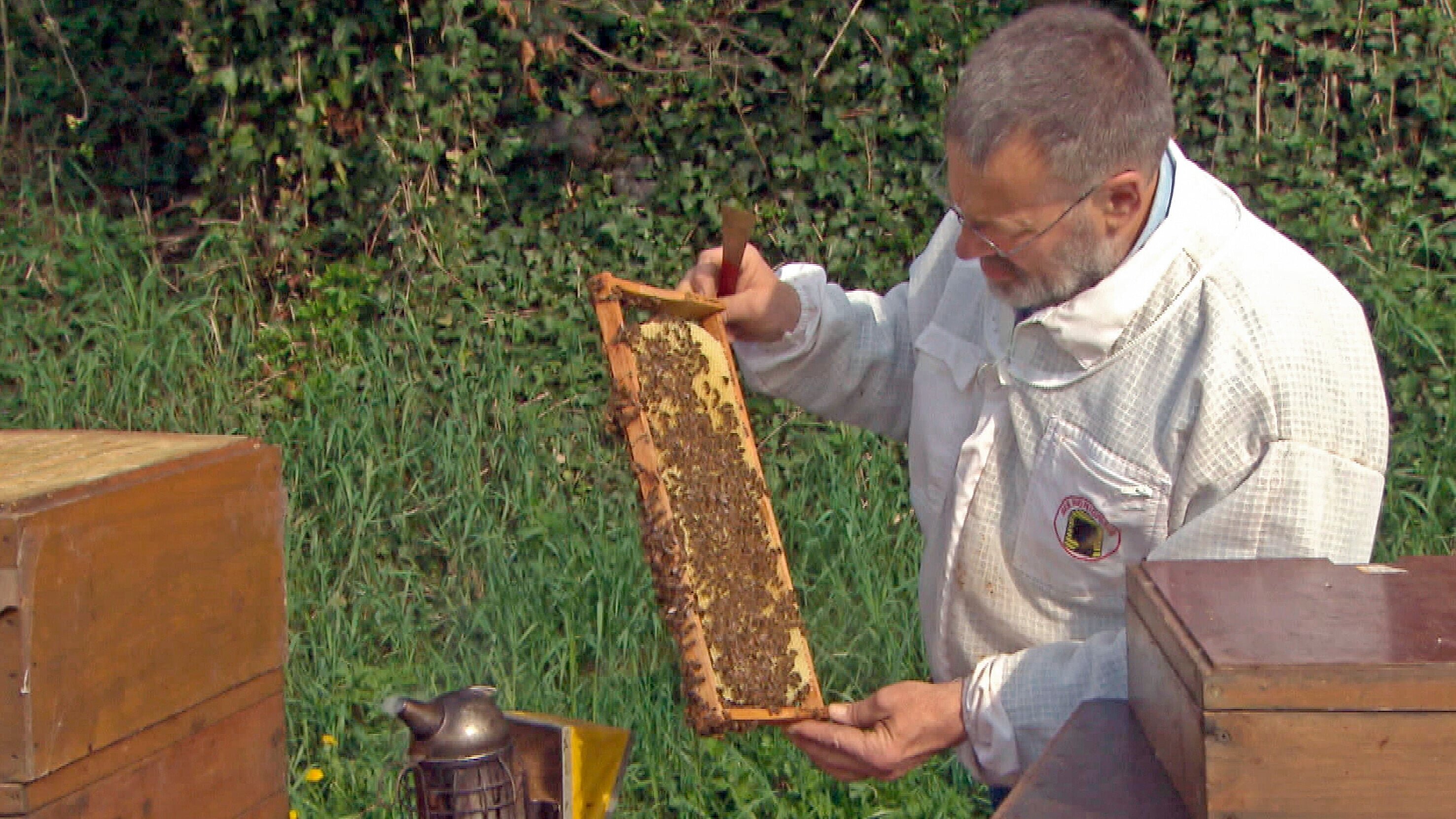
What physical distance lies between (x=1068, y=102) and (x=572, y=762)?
1.20m

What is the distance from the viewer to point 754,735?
4043 millimetres

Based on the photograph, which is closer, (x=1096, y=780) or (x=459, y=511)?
(x=1096, y=780)

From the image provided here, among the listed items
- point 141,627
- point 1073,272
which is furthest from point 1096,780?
point 141,627

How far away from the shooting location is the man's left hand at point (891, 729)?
227 centimetres

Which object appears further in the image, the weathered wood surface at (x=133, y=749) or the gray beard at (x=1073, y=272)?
the gray beard at (x=1073, y=272)

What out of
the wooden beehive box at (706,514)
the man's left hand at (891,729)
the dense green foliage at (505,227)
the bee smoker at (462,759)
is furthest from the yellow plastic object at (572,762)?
the dense green foliage at (505,227)

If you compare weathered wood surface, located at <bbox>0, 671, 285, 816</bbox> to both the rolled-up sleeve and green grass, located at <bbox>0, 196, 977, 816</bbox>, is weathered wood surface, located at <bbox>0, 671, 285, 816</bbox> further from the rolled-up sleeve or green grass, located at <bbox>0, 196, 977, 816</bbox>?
green grass, located at <bbox>0, 196, 977, 816</bbox>

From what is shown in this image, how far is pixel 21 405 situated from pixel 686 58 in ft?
9.36

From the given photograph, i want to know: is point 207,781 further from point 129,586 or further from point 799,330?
point 799,330

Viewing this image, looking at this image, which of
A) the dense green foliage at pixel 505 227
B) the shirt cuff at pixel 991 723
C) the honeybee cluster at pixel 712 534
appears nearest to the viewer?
the shirt cuff at pixel 991 723

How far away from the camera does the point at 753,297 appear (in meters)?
2.65

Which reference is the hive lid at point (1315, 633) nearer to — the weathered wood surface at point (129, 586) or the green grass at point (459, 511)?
the weathered wood surface at point (129, 586)

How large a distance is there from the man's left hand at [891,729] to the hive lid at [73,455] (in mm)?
1138

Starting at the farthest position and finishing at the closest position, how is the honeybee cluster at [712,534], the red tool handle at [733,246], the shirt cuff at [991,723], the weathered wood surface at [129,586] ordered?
1. the red tool handle at [733,246]
2. the honeybee cluster at [712,534]
3. the shirt cuff at [991,723]
4. the weathered wood surface at [129,586]
